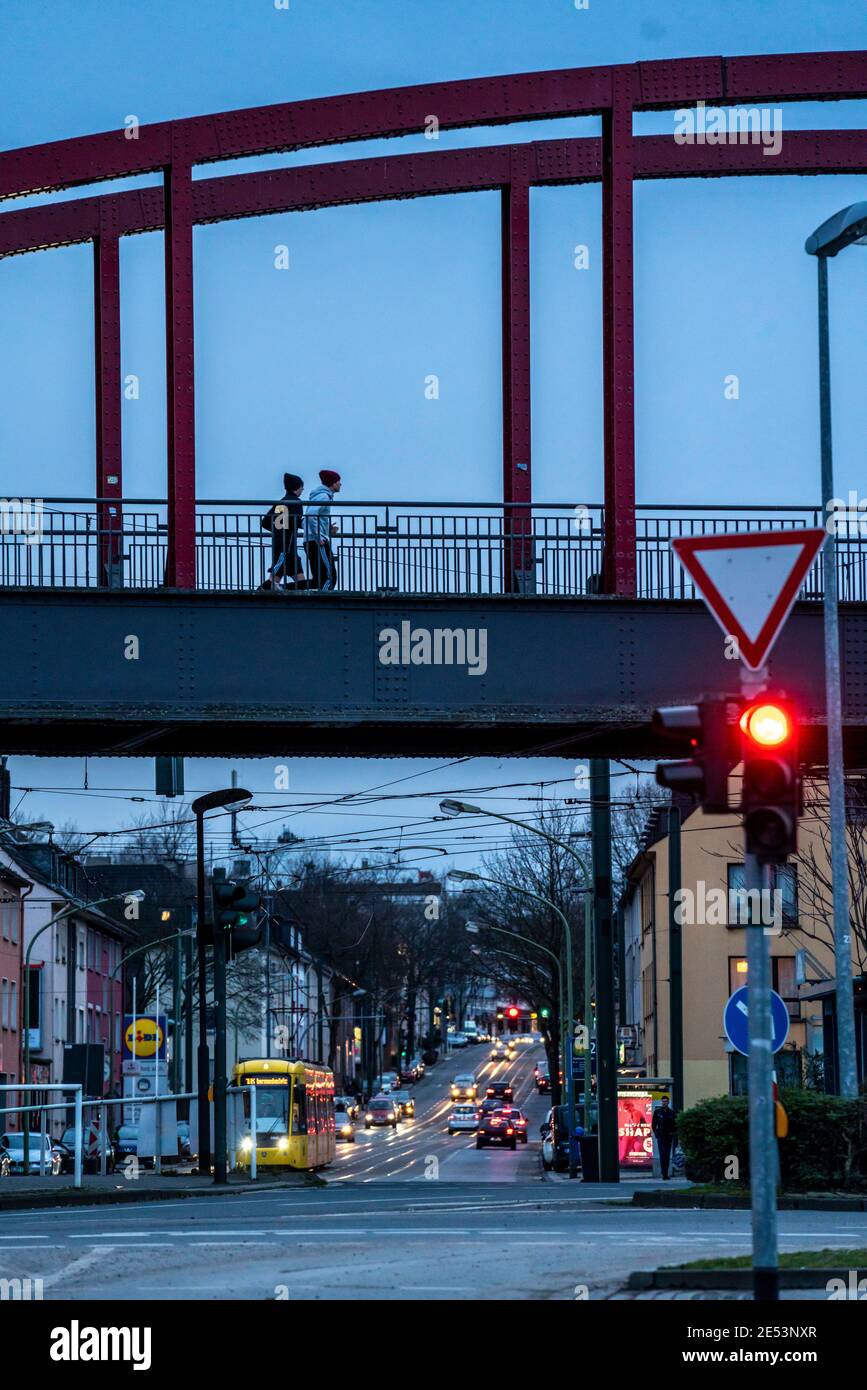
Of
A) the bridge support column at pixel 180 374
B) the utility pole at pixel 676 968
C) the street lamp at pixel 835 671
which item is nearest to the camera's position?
the bridge support column at pixel 180 374

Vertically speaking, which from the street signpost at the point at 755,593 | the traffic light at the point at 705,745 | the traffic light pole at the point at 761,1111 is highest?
the street signpost at the point at 755,593

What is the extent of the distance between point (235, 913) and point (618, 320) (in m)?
11.8

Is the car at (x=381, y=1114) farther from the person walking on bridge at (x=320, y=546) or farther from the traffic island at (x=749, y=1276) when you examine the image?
the traffic island at (x=749, y=1276)

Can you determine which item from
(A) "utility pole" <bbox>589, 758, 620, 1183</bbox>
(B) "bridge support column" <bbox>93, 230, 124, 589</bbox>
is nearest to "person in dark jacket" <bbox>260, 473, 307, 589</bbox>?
(B) "bridge support column" <bbox>93, 230, 124, 589</bbox>

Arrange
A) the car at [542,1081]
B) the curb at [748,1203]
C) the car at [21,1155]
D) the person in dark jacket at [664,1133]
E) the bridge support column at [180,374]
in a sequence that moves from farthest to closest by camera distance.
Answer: the car at [542,1081]
the person in dark jacket at [664,1133]
the car at [21,1155]
the curb at [748,1203]
the bridge support column at [180,374]

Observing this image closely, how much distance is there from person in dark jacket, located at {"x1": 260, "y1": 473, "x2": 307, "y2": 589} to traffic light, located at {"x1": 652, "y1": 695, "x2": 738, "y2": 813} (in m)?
10.6

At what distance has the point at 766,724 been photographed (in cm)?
1034

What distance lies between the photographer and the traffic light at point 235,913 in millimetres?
30500

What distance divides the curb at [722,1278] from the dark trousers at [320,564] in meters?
9.49

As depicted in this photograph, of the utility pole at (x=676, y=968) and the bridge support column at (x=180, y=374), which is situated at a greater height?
the bridge support column at (x=180, y=374)

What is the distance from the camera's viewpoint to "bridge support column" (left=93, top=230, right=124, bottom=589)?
21.5 m

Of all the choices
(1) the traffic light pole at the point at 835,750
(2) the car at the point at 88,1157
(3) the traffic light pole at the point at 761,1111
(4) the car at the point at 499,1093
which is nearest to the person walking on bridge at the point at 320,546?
(1) the traffic light pole at the point at 835,750

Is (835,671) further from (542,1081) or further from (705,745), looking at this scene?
(542,1081)
